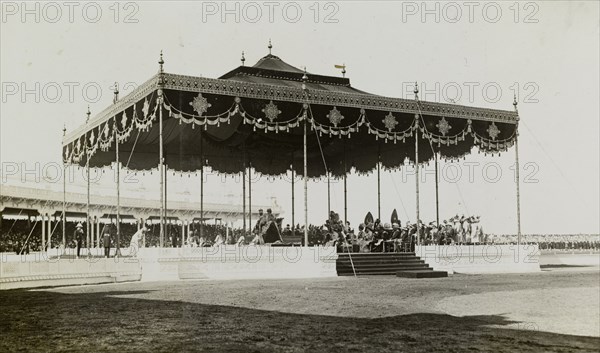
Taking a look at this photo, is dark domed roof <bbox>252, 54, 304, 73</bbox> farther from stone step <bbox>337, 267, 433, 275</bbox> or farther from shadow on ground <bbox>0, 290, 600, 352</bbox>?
shadow on ground <bbox>0, 290, 600, 352</bbox>

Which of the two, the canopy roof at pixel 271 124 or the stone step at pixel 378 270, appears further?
the stone step at pixel 378 270

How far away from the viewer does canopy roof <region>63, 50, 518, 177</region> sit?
2180 centimetres

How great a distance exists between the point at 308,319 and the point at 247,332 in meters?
1.50

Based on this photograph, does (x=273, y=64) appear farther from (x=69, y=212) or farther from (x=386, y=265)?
(x=69, y=212)

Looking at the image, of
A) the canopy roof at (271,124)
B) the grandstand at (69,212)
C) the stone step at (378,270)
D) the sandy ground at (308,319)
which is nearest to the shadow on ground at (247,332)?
the sandy ground at (308,319)

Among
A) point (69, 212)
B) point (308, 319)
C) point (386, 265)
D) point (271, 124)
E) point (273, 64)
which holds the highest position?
point (273, 64)

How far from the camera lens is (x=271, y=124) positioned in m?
23.1

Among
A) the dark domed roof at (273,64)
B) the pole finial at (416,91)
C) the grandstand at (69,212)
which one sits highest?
the dark domed roof at (273,64)

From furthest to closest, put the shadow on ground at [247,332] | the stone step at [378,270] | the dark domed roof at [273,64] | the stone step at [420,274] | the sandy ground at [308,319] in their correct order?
the dark domed roof at [273,64]
the stone step at [378,270]
the stone step at [420,274]
the sandy ground at [308,319]
the shadow on ground at [247,332]

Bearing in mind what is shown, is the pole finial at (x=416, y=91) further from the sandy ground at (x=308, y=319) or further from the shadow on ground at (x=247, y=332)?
the shadow on ground at (x=247, y=332)

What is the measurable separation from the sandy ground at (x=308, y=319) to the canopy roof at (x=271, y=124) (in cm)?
783

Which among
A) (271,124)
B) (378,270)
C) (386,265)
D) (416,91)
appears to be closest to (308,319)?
(378,270)

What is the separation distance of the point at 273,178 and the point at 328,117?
1208 centimetres

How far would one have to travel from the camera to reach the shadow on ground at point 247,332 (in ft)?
25.8
